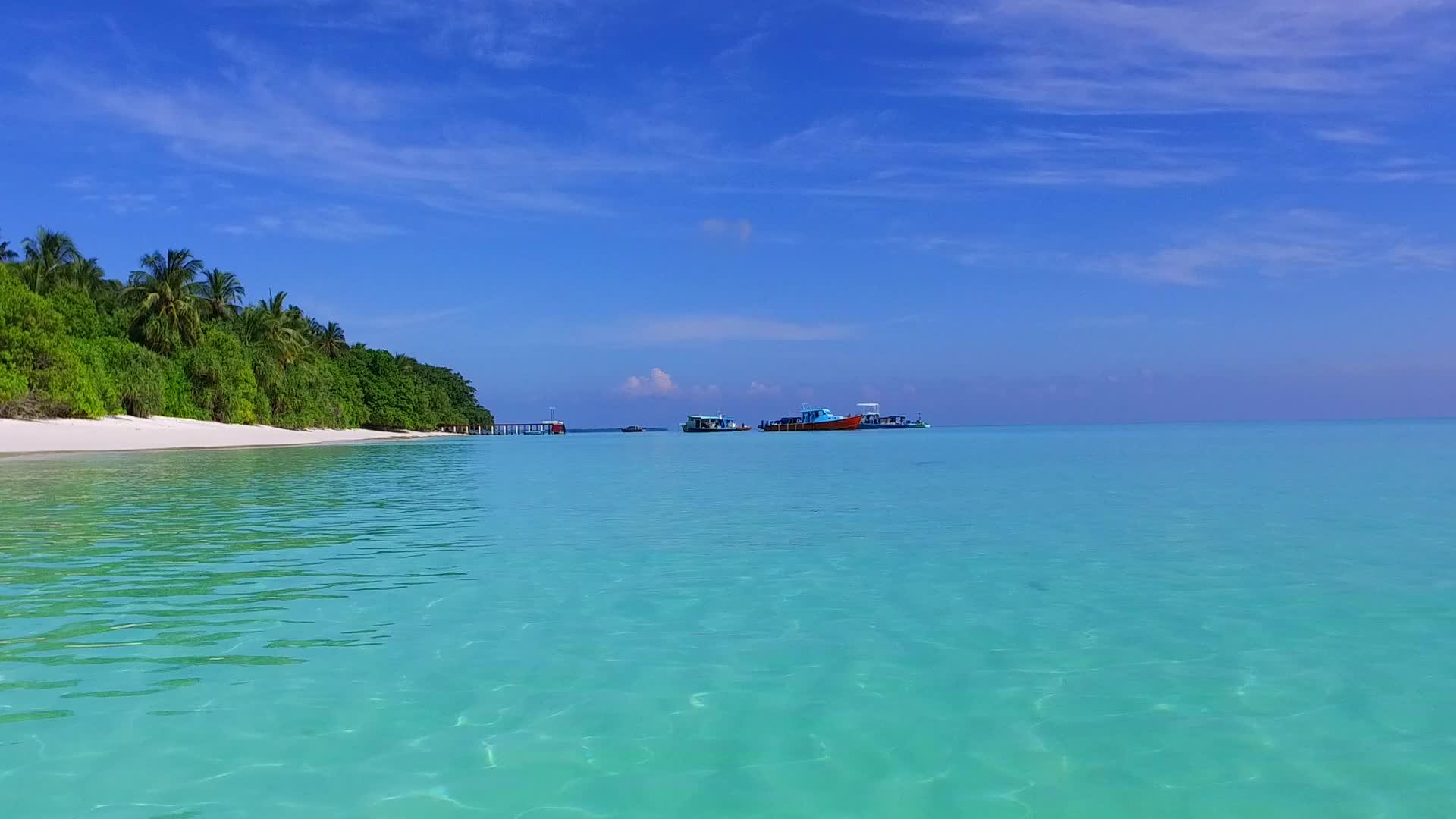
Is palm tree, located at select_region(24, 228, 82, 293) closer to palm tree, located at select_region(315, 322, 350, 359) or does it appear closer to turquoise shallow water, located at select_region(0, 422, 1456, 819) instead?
palm tree, located at select_region(315, 322, 350, 359)

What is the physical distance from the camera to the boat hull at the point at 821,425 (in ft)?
495

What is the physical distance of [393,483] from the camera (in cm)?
2834

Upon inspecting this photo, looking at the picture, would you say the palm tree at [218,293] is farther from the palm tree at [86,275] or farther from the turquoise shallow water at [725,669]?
the turquoise shallow water at [725,669]

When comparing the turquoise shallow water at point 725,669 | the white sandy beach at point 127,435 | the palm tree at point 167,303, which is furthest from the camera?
the palm tree at point 167,303

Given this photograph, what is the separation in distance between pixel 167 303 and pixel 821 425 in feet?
338

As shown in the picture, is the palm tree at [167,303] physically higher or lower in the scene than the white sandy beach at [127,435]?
higher

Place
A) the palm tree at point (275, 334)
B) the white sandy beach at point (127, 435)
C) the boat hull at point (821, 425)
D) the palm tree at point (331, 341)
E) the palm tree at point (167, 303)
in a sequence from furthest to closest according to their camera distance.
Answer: the boat hull at point (821, 425), the palm tree at point (331, 341), the palm tree at point (275, 334), the palm tree at point (167, 303), the white sandy beach at point (127, 435)

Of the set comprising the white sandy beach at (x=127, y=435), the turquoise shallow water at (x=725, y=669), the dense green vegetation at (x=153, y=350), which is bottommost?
the turquoise shallow water at (x=725, y=669)

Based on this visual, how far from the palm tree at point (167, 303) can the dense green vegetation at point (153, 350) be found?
0.26 feet

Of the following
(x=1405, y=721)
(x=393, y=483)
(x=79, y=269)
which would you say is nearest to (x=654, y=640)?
(x=1405, y=721)

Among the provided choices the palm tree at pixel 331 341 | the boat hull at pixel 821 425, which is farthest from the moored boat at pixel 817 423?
the palm tree at pixel 331 341

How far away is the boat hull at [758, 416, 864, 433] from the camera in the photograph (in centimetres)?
15075

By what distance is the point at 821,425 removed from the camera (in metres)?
155

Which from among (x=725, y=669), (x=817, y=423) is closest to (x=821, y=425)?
(x=817, y=423)
